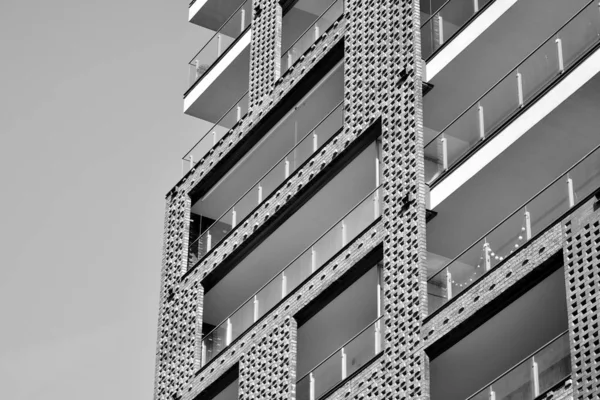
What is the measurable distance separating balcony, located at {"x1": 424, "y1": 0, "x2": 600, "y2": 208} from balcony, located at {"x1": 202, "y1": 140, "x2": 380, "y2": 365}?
2.39 m

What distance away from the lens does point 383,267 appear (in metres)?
33.6

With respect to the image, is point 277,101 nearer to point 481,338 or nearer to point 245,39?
point 245,39

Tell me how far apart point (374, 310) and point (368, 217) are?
86.6 inches

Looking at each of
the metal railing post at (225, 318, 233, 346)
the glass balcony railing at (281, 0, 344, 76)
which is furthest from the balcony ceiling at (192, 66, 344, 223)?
the metal railing post at (225, 318, 233, 346)

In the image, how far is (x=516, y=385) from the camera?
92.0ft

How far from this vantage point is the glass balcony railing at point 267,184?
38.4 m

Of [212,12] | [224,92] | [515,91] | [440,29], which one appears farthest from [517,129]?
[212,12]

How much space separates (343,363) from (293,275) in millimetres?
3887

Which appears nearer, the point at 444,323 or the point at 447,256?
the point at 444,323

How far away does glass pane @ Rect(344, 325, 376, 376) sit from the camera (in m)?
33.0

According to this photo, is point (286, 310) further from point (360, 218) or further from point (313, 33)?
point (313, 33)

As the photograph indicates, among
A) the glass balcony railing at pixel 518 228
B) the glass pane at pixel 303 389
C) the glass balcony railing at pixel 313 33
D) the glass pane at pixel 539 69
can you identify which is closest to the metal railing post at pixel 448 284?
the glass balcony railing at pixel 518 228

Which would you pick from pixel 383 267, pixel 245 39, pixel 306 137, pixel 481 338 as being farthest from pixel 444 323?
pixel 245 39

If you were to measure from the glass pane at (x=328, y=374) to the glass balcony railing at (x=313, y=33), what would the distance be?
9367 millimetres
